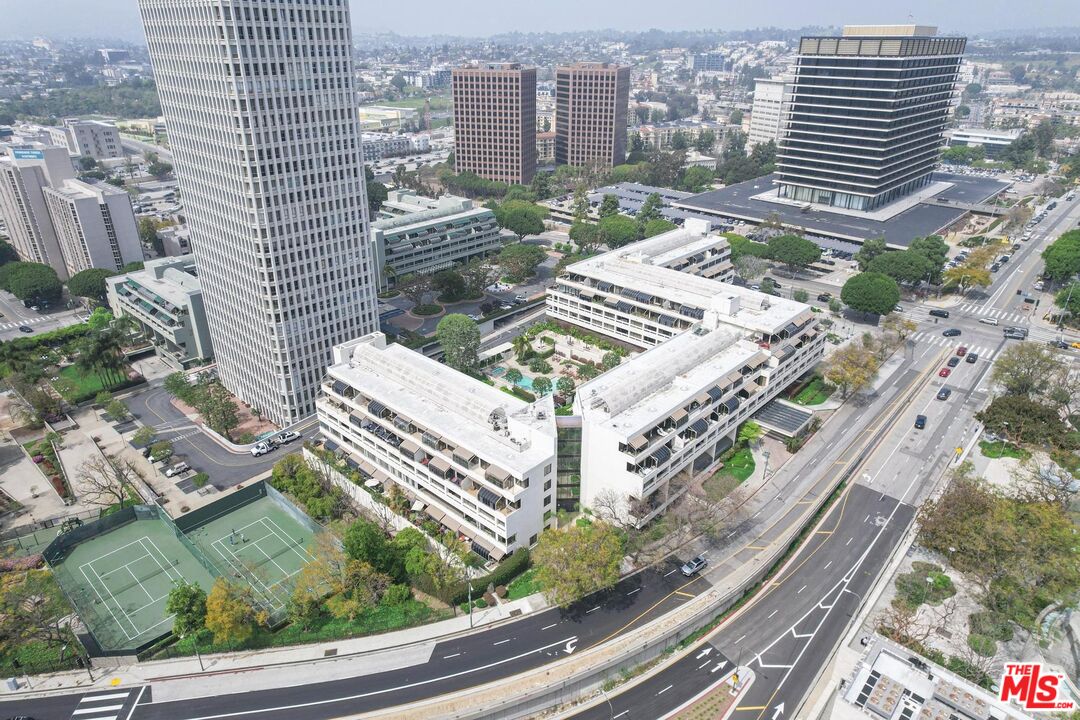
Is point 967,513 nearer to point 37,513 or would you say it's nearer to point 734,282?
point 734,282

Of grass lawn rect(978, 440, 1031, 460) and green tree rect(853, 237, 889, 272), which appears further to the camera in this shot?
green tree rect(853, 237, 889, 272)

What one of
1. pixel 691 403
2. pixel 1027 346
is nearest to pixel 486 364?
pixel 691 403

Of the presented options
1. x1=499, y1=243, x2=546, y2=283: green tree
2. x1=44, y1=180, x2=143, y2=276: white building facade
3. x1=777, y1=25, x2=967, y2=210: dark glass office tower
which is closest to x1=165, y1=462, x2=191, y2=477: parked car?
x1=44, y1=180, x2=143, y2=276: white building facade

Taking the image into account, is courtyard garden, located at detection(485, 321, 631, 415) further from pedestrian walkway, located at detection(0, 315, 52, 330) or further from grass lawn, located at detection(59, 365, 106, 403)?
pedestrian walkway, located at detection(0, 315, 52, 330)

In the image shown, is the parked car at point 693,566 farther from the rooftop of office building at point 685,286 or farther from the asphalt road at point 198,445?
the asphalt road at point 198,445

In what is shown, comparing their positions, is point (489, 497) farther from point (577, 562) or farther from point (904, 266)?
point (904, 266)

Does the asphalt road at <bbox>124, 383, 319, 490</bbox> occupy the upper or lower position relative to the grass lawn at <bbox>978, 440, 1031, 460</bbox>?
lower

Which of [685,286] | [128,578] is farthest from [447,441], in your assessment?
[685,286]

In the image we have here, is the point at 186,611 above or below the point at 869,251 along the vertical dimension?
below
